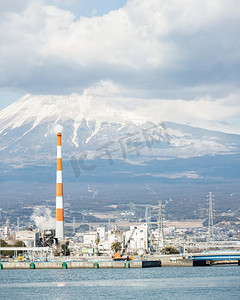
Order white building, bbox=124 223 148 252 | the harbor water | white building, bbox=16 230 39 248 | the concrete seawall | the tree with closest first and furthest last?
the harbor water → the concrete seawall → the tree → white building, bbox=16 230 39 248 → white building, bbox=124 223 148 252

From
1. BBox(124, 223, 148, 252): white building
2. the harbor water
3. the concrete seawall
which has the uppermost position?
BBox(124, 223, 148, 252): white building

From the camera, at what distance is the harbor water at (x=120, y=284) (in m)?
61.4

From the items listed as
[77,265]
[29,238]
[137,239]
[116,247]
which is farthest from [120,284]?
[137,239]

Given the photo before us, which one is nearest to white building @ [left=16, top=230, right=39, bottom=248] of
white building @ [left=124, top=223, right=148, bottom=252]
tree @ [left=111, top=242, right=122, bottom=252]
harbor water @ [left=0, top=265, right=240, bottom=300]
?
tree @ [left=111, top=242, right=122, bottom=252]

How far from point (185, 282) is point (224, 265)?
3834 cm

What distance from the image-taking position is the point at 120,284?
70375mm

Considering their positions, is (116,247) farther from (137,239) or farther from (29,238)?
(29,238)

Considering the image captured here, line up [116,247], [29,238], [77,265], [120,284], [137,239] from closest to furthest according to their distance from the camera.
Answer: [120,284] < [77,265] < [116,247] < [29,238] < [137,239]

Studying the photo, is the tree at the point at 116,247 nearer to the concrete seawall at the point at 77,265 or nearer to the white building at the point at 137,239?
the white building at the point at 137,239

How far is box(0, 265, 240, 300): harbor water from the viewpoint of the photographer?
61.4 metres

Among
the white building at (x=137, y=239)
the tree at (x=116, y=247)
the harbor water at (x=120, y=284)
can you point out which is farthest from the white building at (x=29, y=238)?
the harbor water at (x=120, y=284)

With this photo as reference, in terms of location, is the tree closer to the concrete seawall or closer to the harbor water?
the concrete seawall

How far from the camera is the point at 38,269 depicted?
95312mm

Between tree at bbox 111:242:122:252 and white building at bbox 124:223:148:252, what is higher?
white building at bbox 124:223:148:252
